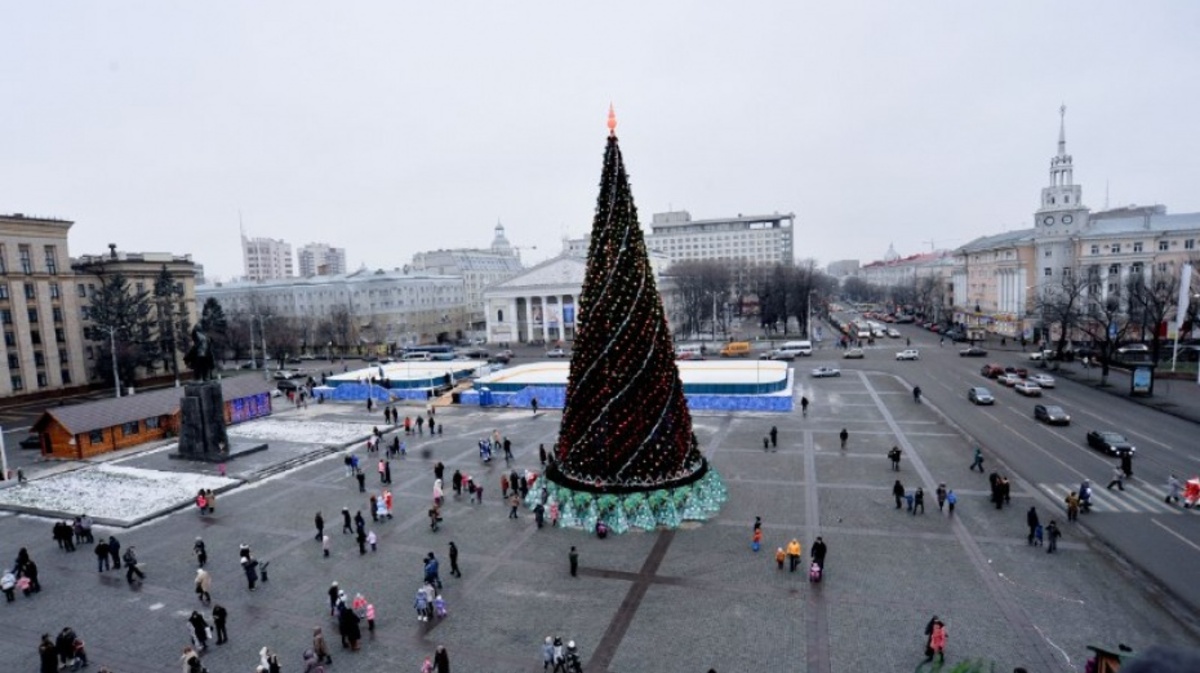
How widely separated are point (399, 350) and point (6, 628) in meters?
73.7

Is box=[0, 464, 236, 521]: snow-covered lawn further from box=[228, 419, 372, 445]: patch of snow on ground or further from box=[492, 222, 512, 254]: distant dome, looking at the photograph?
box=[492, 222, 512, 254]: distant dome

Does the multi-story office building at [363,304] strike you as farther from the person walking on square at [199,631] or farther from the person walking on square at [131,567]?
the person walking on square at [199,631]

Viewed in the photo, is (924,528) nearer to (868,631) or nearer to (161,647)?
(868,631)

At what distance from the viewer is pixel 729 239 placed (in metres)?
181

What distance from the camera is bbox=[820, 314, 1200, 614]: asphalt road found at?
1967 centimetres

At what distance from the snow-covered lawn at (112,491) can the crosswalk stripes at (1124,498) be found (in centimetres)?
3433

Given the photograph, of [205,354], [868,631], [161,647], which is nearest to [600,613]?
[868,631]

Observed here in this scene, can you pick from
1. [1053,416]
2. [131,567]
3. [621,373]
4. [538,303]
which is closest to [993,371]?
[1053,416]

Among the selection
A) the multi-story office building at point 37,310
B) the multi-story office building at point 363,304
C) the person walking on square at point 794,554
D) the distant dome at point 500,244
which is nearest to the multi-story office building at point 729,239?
the distant dome at point 500,244

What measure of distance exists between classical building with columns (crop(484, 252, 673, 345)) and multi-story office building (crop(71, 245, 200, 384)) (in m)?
38.7

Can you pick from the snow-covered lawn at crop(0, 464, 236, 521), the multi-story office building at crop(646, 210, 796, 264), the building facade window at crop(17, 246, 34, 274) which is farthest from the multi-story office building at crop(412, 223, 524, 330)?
the snow-covered lawn at crop(0, 464, 236, 521)

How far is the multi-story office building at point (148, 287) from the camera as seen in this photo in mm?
62844

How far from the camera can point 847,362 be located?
63.6m

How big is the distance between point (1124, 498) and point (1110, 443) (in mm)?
6450
